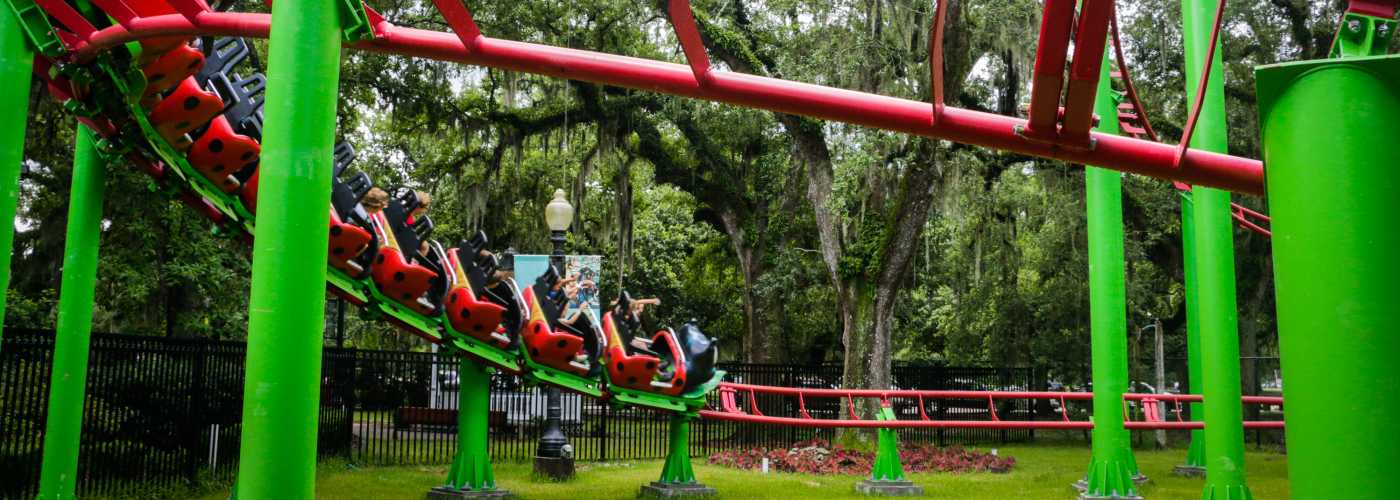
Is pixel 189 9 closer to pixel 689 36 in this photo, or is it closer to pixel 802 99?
pixel 689 36

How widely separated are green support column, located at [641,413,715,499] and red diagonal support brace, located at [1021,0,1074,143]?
796 cm

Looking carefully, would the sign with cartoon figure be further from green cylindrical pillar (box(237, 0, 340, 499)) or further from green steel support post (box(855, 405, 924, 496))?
green cylindrical pillar (box(237, 0, 340, 499))

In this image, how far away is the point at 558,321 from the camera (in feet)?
34.1

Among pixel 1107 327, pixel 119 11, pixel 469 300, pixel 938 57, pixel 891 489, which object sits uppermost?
pixel 119 11

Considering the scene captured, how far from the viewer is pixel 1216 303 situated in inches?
317

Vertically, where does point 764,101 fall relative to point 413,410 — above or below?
above

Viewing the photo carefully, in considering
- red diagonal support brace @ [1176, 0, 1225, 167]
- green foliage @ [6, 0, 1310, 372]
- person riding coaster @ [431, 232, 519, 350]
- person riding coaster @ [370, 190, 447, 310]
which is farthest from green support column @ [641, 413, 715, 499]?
red diagonal support brace @ [1176, 0, 1225, 167]

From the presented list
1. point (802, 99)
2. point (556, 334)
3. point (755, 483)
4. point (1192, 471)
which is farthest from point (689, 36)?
point (1192, 471)

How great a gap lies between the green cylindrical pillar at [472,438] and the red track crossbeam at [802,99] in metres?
5.47

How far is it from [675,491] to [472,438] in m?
2.37

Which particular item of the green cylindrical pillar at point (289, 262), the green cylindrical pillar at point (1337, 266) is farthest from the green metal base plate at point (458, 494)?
the green cylindrical pillar at point (1337, 266)

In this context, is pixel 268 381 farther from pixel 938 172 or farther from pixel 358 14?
pixel 938 172

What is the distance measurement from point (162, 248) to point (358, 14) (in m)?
9.57

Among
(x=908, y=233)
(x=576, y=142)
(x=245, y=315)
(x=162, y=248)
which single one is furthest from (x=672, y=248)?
(x=162, y=248)
